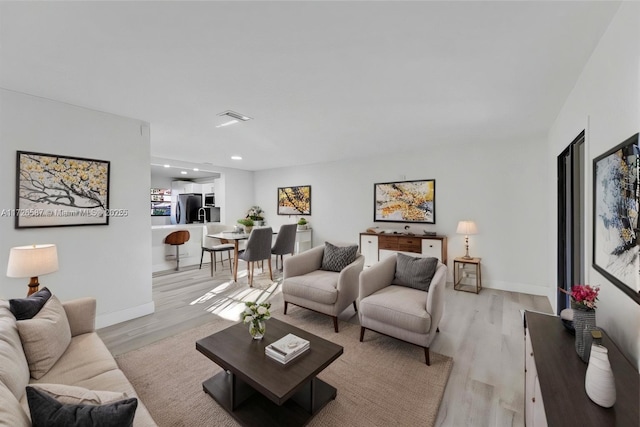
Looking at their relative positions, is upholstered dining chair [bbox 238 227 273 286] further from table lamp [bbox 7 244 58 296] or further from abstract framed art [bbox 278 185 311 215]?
table lamp [bbox 7 244 58 296]

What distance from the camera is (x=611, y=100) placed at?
150cm

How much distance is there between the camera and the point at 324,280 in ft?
10.3

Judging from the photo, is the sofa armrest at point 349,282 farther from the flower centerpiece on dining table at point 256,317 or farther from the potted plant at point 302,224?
the potted plant at point 302,224

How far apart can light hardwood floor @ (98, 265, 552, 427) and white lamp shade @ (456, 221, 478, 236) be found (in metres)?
0.94

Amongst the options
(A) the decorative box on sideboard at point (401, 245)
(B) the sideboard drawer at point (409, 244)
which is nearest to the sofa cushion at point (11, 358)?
(A) the decorative box on sideboard at point (401, 245)

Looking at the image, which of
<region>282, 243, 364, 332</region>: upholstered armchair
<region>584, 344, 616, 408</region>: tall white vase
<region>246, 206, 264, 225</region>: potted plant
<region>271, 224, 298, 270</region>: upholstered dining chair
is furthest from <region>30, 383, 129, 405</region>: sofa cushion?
<region>246, 206, 264, 225</region>: potted plant

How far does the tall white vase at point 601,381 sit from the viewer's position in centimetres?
96

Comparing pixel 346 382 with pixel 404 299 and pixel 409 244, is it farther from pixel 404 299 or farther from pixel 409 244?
pixel 409 244

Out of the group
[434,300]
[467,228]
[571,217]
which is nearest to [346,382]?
[434,300]

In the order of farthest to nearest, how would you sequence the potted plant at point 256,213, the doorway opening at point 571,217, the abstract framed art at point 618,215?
the potted plant at point 256,213 < the doorway opening at point 571,217 < the abstract framed art at point 618,215

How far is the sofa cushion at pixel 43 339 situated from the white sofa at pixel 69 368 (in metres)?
0.02

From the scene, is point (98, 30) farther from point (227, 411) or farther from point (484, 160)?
point (484, 160)

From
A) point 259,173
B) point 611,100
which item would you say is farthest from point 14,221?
point 259,173

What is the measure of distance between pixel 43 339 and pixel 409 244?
14.7 feet
